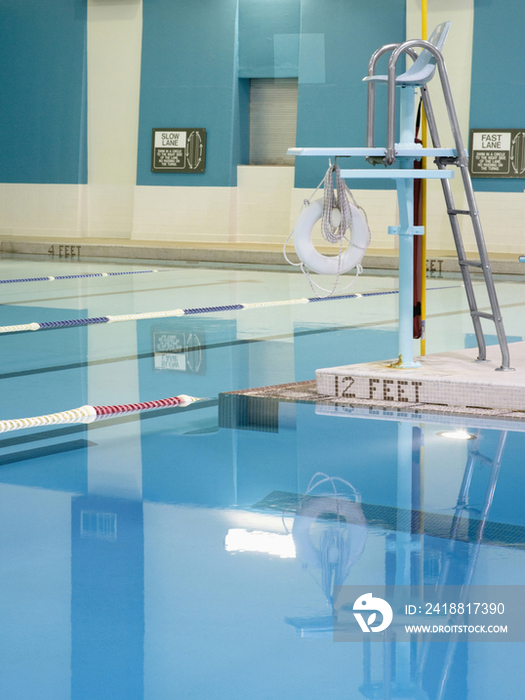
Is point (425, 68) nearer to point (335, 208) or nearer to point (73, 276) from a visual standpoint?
point (335, 208)

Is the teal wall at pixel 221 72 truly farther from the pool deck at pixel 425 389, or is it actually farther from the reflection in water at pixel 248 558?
the reflection in water at pixel 248 558

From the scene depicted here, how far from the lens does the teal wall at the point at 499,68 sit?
1509cm

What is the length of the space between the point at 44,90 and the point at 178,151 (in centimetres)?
316

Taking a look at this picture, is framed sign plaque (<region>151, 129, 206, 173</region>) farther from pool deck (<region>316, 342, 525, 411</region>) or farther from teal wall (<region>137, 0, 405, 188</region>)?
pool deck (<region>316, 342, 525, 411</region>)

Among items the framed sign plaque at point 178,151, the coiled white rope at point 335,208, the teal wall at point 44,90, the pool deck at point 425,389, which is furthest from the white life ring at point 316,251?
the teal wall at point 44,90

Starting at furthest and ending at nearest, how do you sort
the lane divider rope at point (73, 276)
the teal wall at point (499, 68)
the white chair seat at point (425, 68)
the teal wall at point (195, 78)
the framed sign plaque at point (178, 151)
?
the framed sign plaque at point (178, 151) → the teal wall at point (195, 78) → the teal wall at point (499, 68) → the lane divider rope at point (73, 276) → the white chair seat at point (425, 68)

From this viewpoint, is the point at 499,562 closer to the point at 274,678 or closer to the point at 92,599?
the point at 274,678

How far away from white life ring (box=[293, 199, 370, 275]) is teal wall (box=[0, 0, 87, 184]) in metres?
14.8

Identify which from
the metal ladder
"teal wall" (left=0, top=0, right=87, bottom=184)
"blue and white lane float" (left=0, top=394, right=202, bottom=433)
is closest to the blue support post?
the metal ladder

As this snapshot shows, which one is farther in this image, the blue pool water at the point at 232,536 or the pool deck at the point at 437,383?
the pool deck at the point at 437,383

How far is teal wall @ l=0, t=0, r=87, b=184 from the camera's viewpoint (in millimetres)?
18625

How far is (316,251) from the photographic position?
4688 mm

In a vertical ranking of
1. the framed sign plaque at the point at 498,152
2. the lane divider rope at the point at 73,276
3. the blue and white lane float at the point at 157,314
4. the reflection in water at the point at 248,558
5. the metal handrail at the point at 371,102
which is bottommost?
the reflection in water at the point at 248,558

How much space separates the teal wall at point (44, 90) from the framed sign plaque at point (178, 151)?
166 centimetres
